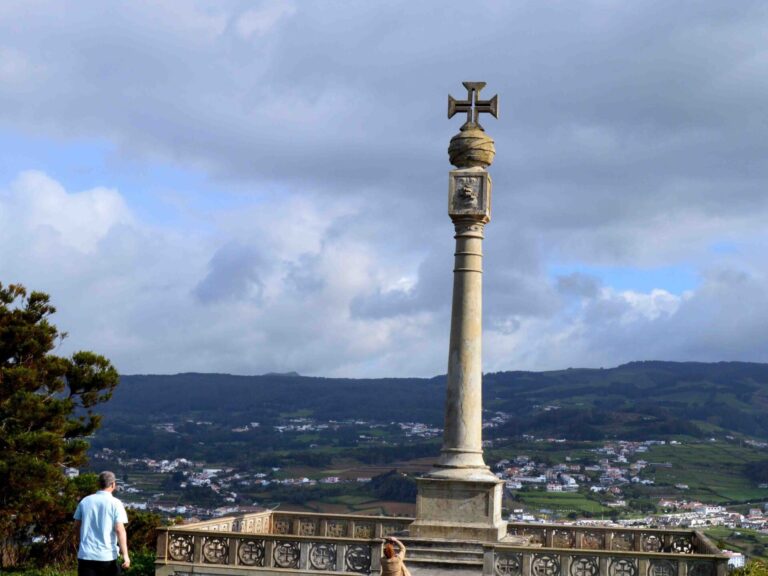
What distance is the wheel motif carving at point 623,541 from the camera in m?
24.8

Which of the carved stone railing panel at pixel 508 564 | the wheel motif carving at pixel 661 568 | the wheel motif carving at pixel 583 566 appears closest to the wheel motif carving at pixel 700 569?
the wheel motif carving at pixel 661 568

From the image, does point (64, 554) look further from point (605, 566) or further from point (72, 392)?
point (605, 566)

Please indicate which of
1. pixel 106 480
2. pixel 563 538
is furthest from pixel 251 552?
pixel 106 480

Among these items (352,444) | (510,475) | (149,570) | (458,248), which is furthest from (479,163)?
(352,444)

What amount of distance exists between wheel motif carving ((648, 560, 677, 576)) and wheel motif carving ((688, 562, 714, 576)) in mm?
265

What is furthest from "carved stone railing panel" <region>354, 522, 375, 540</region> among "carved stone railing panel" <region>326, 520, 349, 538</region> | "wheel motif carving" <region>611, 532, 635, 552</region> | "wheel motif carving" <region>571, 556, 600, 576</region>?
"wheel motif carving" <region>571, 556, 600, 576</region>

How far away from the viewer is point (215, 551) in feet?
70.7

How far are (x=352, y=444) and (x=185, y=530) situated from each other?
485 feet

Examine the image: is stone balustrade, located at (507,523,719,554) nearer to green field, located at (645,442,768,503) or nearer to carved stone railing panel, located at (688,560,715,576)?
carved stone railing panel, located at (688,560,715,576)

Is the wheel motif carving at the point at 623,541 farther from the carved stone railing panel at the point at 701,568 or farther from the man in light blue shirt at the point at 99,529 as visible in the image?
the man in light blue shirt at the point at 99,529

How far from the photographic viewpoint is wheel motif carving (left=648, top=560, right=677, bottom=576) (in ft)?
65.1

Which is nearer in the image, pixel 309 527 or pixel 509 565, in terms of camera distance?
pixel 509 565

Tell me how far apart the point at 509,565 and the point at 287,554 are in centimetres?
392

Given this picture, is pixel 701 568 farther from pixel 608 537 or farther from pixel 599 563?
pixel 608 537
